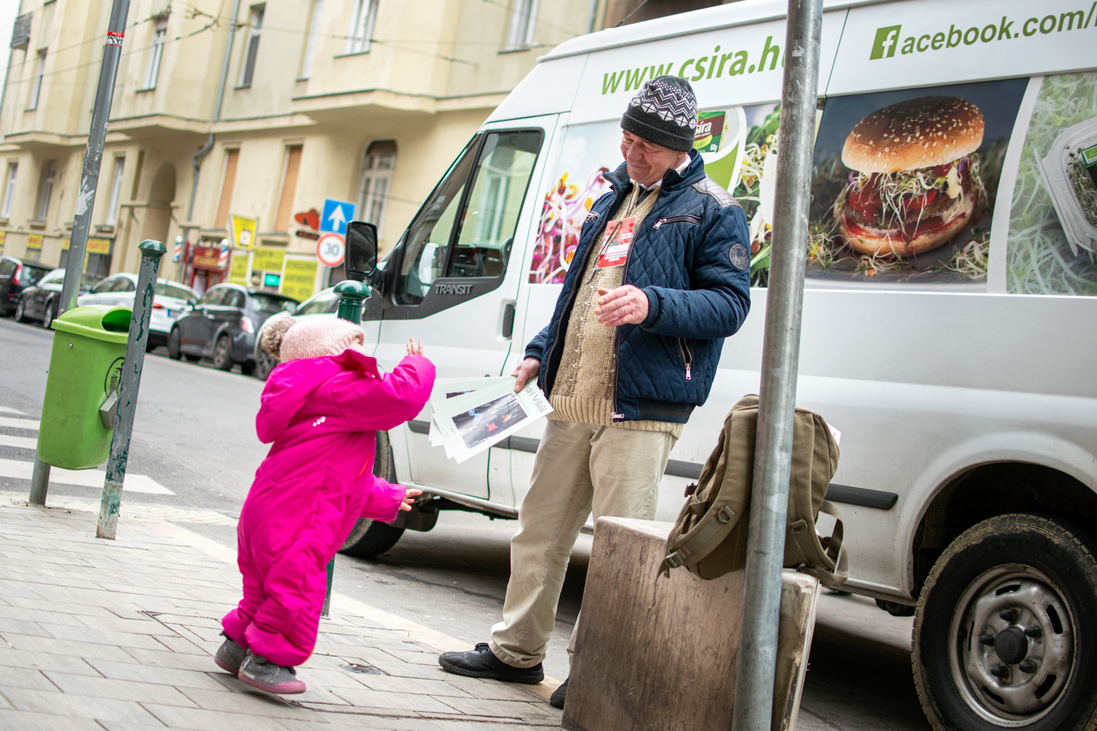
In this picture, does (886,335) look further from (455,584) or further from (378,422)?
(455,584)

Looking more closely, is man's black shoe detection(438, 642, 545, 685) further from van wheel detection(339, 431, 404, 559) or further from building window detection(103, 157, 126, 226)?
building window detection(103, 157, 126, 226)

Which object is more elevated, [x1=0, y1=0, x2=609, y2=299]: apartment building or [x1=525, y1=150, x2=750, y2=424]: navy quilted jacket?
[x1=0, y1=0, x2=609, y2=299]: apartment building

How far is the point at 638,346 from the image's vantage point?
3.24 m

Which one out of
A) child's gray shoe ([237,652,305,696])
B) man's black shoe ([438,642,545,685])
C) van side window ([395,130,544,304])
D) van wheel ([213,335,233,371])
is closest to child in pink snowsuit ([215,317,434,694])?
child's gray shoe ([237,652,305,696])

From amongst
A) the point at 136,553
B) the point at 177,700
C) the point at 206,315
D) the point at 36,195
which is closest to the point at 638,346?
the point at 177,700

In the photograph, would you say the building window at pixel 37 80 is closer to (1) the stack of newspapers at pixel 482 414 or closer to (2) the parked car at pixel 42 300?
(2) the parked car at pixel 42 300

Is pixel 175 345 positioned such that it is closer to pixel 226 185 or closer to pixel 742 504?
pixel 226 185

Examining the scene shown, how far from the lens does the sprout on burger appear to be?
12.0ft

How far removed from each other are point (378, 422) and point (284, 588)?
0.51 m

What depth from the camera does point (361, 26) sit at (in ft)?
78.0

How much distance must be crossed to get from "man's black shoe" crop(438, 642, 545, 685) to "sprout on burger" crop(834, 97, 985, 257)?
1.91 metres

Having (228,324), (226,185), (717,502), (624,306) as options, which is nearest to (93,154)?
(624,306)

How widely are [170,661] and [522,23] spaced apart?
18.8m

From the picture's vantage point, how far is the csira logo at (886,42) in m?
3.91
